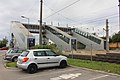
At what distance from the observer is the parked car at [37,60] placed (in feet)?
40.1

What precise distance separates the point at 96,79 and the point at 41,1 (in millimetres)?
16460

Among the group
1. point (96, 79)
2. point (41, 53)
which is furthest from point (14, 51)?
point (96, 79)

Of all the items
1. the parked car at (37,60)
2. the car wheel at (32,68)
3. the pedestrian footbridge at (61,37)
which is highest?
the pedestrian footbridge at (61,37)

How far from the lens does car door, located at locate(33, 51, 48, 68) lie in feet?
41.2

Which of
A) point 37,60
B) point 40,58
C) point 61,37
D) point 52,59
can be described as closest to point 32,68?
point 37,60

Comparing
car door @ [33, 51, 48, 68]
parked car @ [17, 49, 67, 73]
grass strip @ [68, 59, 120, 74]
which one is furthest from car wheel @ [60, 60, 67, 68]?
car door @ [33, 51, 48, 68]

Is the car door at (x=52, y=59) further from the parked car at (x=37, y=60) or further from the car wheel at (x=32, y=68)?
the car wheel at (x=32, y=68)

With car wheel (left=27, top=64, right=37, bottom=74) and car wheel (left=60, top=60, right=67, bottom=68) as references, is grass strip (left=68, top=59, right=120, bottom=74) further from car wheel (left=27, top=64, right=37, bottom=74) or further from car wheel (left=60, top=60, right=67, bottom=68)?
car wheel (left=27, top=64, right=37, bottom=74)

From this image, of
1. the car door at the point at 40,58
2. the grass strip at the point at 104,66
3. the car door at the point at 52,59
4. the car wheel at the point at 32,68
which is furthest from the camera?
the car door at the point at 52,59

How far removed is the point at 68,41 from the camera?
46312mm

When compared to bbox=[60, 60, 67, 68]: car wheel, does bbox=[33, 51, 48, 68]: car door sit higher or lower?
higher

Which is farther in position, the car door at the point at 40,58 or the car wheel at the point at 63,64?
the car wheel at the point at 63,64

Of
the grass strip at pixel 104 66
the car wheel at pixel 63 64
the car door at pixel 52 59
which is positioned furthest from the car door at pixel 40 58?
the grass strip at pixel 104 66

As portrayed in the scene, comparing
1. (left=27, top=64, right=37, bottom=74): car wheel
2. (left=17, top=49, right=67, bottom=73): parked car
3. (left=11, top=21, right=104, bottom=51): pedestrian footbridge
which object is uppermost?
(left=11, top=21, right=104, bottom=51): pedestrian footbridge
